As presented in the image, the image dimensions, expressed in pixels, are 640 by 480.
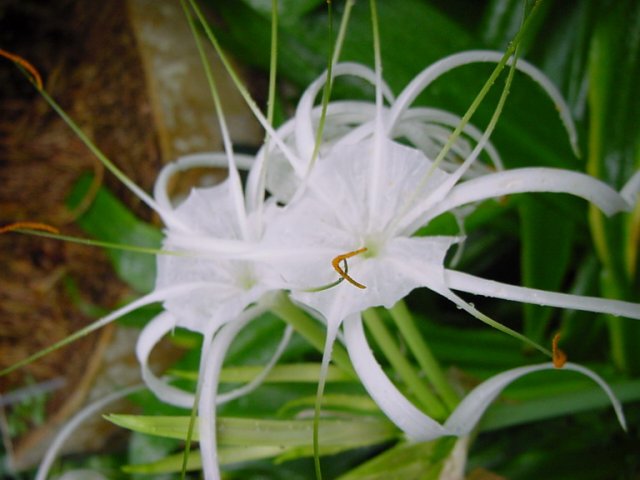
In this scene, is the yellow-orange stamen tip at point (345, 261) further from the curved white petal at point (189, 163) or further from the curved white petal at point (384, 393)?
the curved white petal at point (189, 163)

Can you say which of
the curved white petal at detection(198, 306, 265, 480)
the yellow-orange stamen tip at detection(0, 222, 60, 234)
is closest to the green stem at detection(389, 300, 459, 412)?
the curved white petal at detection(198, 306, 265, 480)

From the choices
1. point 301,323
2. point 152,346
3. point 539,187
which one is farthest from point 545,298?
point 152,346

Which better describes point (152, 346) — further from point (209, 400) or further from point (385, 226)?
point (385, 226)

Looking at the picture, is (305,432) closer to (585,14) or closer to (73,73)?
(585,14)

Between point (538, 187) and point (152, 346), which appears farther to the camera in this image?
point (152, 346)

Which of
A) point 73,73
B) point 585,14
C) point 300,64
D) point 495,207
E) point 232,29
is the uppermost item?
point 73,73

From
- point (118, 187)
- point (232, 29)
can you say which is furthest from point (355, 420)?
point (118, 187)
